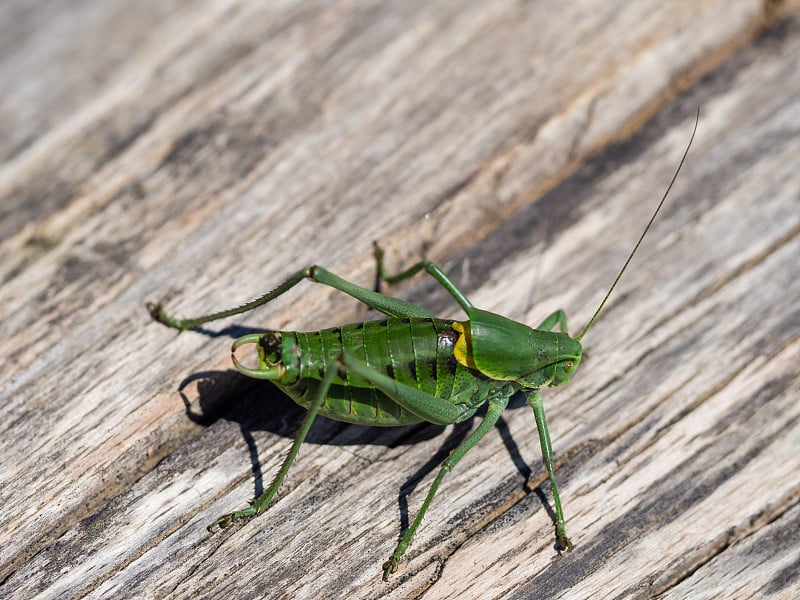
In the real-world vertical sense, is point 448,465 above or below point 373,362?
below

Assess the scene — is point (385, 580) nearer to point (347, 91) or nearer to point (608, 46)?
point (347, 91)

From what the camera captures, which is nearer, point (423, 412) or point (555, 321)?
point (423, 412)

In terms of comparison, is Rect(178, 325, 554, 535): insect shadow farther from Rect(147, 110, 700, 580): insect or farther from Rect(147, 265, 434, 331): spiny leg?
Rect(147, 265, 434, 331): spiny leg

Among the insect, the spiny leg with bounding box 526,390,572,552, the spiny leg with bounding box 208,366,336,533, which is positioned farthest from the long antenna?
the spiny leg with bounding box 208,366,336,533

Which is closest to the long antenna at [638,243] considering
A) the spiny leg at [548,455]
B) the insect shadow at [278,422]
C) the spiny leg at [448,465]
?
the spiny leg at [548,455]

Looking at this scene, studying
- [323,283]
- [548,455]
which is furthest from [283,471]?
[548,455]

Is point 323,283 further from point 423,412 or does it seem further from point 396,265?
point 423,412
